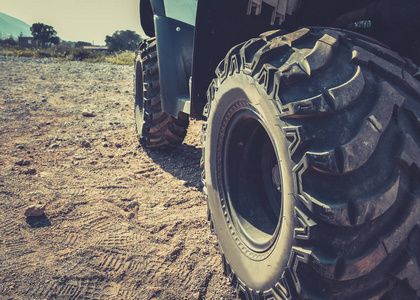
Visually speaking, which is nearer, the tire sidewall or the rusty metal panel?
the tire sidewall

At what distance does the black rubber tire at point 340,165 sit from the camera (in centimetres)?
116

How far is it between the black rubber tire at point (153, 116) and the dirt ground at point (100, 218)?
21 centimetres

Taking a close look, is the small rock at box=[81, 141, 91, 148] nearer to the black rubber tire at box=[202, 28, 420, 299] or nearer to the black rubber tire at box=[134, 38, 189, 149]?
the black rubber tire at box=[134, 38, 189, 149]

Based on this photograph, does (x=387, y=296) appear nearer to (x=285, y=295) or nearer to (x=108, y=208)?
(x=285, y=295)

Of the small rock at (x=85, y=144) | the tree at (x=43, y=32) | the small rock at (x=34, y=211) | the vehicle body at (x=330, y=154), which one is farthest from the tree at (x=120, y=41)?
the vehicle body at (x=330, y=154)

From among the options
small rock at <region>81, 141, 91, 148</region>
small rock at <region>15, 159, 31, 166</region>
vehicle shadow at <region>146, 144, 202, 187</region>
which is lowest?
small rock at <region>15, 159, 31, 166</region>

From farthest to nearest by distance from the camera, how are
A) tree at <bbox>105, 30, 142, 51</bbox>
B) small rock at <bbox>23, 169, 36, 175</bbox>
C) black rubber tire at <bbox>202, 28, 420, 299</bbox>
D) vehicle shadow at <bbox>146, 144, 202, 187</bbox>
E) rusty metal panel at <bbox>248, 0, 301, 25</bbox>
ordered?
1. tree at <bbox>105, 30, 142, 51</bbox>
2. vehicle shadow at <bbox>146, 144, 202, 187</bbox>
3. small rock at <bbox>23, 169, 36, 175</bbox>
4. rusty metal panel at <bbox>248, 0, 301, 25</bbox>
5. black rubber tire at <bbox>202, 28, 420, 299</bbox>

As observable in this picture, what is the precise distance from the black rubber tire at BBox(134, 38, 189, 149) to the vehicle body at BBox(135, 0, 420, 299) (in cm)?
189

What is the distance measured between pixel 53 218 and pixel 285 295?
6.46ft

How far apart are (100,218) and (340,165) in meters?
2.04

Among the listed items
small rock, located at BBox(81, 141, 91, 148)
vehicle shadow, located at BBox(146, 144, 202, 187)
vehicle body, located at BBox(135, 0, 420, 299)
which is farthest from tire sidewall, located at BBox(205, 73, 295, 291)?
small rock, located at BBox(81, 141, 91, 148)

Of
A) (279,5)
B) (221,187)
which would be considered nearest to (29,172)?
(221,187)

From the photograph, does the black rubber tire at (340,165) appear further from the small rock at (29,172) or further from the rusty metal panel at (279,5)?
the small rock at (29,172)

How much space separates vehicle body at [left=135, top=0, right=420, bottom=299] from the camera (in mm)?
1162
